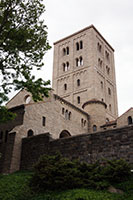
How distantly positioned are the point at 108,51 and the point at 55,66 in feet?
49.6

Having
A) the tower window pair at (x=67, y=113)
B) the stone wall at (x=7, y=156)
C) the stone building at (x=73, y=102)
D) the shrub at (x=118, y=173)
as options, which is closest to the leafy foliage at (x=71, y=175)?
the shrub at (x=118, y=173)

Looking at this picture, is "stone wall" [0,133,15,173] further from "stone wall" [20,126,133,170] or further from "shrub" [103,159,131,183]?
"shrub" [103,159,131,183]

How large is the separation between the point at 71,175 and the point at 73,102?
40.8m

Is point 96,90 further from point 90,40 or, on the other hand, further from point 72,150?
point 72,150

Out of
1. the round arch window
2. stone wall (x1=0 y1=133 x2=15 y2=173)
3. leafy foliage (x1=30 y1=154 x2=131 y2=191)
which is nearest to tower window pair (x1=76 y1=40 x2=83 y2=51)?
the round arch window

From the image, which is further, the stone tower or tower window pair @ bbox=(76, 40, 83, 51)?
tower window pair @ bbox=(76, 40, 83, 51)

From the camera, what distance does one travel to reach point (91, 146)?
18.0m

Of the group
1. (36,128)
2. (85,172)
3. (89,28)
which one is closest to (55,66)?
(89,28)

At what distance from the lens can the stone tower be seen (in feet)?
175

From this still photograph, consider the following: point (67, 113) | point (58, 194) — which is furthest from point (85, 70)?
point (58, 194)

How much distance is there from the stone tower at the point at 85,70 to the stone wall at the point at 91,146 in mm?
30915

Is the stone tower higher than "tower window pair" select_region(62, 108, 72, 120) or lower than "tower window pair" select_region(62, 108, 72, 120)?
higher

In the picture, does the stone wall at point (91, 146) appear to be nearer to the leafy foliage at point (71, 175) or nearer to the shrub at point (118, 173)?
the shrub at point (118, 173)

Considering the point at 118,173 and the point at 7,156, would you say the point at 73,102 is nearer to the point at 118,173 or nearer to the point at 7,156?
the point at 7,156
